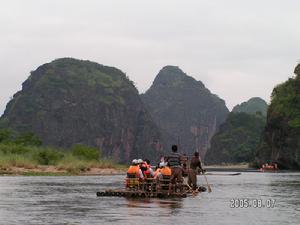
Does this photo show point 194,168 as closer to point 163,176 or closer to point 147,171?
point 147,171

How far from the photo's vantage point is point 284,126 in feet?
476

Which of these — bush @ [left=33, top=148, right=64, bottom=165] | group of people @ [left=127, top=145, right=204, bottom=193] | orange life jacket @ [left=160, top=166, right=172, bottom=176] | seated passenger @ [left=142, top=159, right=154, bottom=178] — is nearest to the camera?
orange life jacket @ [left=160, top=166, right=172, bottom=176]

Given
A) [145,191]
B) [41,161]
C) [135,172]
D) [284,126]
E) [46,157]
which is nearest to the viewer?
[145,191]

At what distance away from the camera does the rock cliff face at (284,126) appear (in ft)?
451

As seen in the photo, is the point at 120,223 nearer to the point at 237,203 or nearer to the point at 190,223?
the point at 190,223

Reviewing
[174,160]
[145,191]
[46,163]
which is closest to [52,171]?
[46,163]

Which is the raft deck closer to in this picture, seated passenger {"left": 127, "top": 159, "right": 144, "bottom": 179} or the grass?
seated passenger {"left": 127, "top": 159, "right": 144, "bottom": 179}

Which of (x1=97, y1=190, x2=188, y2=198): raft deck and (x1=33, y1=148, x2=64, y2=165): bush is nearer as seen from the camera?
(x1=97, y1=190, x2=188, y2=198): raft deck

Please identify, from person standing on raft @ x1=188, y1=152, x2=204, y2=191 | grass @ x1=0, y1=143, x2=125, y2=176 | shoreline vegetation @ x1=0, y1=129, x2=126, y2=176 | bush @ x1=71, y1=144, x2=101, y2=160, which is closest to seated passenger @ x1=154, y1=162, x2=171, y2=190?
person standing on raft @ x1=188, y1=152, x2=204, y2=191

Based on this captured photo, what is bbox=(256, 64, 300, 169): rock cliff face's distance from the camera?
13756cm

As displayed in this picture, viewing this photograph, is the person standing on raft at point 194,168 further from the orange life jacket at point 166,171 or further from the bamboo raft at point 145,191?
the orange life jacket at point 166,171

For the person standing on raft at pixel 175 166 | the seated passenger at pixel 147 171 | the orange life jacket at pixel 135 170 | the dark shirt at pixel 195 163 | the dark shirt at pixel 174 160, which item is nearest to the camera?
the person standing on raft at pixel 175 166

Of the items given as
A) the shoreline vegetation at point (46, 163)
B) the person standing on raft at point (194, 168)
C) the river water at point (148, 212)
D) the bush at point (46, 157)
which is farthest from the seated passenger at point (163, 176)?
the bush at point (46, 157)

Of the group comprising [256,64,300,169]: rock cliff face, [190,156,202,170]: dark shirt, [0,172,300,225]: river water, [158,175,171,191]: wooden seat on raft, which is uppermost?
[256,64,300,169]: rock cliff face
